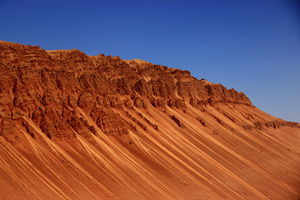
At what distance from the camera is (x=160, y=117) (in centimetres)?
4906

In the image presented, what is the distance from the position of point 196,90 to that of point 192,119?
17.3m

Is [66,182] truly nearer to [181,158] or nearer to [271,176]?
[181,158]

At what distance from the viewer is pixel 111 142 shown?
34688 millimetres

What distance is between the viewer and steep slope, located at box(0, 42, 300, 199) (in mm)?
25375

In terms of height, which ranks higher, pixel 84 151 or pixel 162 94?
pixel 162 94

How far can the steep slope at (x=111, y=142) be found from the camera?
25.4 m

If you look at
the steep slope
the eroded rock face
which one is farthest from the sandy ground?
the eroded rock face

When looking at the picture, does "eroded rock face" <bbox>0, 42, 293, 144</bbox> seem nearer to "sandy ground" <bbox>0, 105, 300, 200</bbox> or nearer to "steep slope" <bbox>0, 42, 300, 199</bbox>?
"steep slope" <bbox>0, 42, 300, 199</bbox>

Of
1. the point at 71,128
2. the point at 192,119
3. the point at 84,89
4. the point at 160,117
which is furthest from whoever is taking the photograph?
the point at 192,119

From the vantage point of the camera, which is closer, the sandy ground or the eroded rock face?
the sandy ground

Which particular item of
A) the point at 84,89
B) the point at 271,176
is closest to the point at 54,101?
the point at 84,89

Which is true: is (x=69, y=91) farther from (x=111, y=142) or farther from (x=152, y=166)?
(x=152, y=166)

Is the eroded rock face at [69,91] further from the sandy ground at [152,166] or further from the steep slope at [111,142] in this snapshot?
the sandy ground at [152,166]

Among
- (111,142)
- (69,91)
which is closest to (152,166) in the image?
(111,142)
